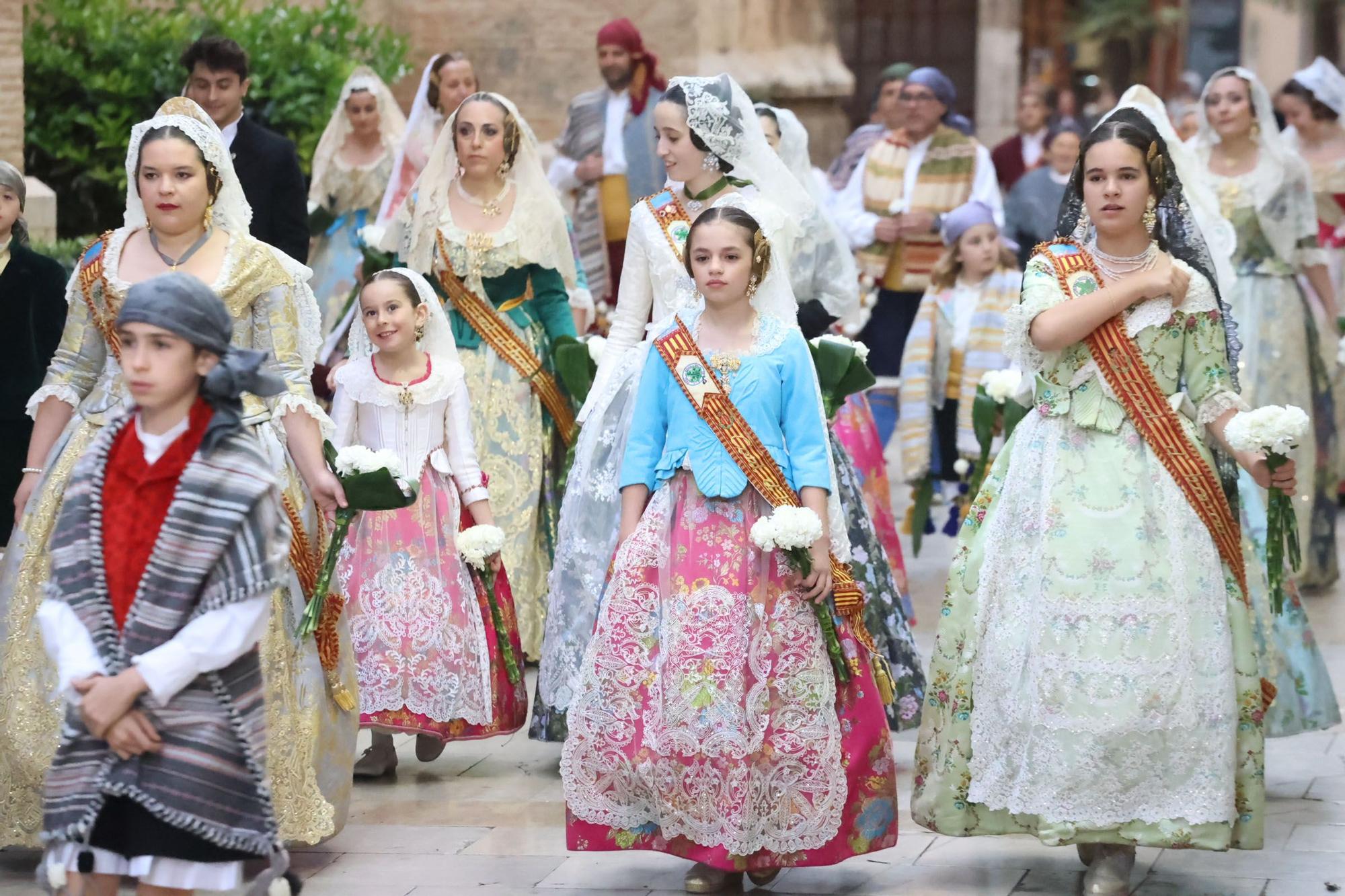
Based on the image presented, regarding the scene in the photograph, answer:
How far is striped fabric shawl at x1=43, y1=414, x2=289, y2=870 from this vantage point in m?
4.10

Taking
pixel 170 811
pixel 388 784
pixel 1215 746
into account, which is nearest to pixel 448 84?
pixel 388 784

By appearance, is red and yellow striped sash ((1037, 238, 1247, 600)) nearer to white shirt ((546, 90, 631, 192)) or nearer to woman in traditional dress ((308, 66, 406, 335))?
woman in traditional dress ((308, 66, 406, 335))

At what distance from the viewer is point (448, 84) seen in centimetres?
990

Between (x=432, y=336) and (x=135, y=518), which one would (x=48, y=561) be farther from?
(x=432, y=336)

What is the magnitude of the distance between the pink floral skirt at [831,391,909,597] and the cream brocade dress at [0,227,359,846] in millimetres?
2866

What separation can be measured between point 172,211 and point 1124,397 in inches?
94.4

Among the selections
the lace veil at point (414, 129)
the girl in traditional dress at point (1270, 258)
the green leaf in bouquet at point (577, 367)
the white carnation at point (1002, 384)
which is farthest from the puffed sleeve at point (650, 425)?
the girl in traditional dress at point (1270, 258)

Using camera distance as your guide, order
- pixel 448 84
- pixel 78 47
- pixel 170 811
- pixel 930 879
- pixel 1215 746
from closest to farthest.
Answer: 1. pixel 170 811
2. pixel 1215 746
3. pixel 930 879
4. pixel 448 84
5. pixel 78 47

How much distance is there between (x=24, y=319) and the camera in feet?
22.8

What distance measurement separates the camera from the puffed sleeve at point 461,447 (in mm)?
6789

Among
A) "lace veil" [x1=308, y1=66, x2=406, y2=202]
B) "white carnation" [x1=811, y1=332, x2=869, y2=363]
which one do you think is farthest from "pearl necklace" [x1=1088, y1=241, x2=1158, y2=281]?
"lace veil" [x1=308, y1=66, x2=406, y2=202]

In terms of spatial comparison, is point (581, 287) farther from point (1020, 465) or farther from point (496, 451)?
point (1020, 465)

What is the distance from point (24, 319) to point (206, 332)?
119 inches

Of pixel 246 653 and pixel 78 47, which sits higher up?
pixel 78 47
